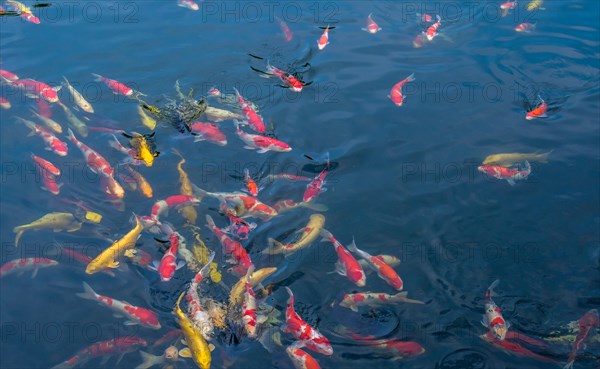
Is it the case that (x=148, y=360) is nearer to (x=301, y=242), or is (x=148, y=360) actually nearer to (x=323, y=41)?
(x=301, y=242)

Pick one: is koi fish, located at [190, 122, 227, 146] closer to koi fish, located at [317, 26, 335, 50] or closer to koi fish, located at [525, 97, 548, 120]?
koi fish, located at [317, 26, 335, 50]

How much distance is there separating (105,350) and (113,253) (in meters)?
1.46

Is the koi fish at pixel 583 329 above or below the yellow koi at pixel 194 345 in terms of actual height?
above

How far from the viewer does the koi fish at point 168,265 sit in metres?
7.33

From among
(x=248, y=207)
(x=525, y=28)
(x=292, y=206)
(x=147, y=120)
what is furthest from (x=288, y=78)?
(x=525, y=28)

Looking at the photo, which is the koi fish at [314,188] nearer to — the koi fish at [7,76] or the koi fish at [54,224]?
the koi fish at [54,224]

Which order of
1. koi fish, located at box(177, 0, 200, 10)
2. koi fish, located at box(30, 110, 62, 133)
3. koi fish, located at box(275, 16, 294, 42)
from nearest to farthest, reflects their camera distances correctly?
koi fish, located at box(30, 110, 62, 133), koi fish, located at box(275, 16, 294, 42), koi fish, located at box(177, 0, 200, 10)

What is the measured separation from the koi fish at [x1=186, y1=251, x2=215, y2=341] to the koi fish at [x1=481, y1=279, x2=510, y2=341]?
3517 mm

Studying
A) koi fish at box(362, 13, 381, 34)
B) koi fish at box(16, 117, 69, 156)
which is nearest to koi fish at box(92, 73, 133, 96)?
koi fish at box(16, 117, 69, 156)

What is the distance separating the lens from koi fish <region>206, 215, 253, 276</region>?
7.55 m

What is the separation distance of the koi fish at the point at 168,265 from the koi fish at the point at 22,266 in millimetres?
1678

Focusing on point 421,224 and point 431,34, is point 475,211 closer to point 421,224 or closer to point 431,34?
point 421,224

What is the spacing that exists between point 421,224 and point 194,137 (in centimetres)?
431

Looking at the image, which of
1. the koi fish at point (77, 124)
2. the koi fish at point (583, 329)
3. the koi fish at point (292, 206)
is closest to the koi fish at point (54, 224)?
the koi fish at point (77, 124)
